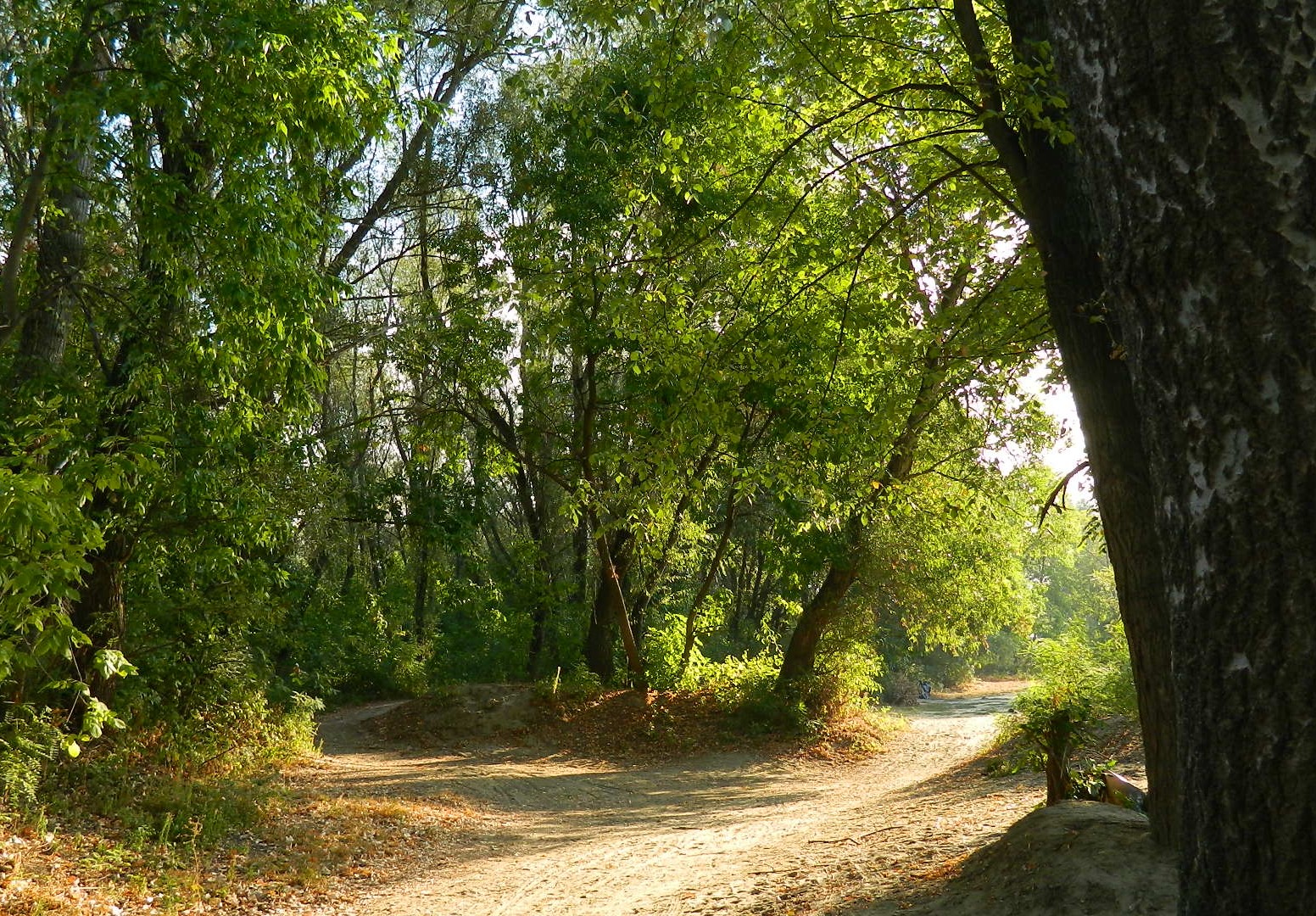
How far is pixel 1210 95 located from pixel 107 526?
8917 millimetres

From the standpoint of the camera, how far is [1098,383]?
5.68 m

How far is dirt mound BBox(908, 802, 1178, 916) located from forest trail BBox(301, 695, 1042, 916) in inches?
22.1

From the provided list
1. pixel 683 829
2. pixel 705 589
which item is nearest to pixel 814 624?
pixel 705 589

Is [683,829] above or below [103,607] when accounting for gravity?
below

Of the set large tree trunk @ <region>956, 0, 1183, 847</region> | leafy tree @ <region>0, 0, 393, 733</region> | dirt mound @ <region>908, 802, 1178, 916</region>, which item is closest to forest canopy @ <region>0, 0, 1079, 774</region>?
leafy tree @ <region>0, 0, 393, 733</region>

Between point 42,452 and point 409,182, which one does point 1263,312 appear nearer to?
point 42,452

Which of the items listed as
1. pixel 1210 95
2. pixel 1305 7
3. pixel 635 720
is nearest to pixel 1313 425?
pixel 1210 95

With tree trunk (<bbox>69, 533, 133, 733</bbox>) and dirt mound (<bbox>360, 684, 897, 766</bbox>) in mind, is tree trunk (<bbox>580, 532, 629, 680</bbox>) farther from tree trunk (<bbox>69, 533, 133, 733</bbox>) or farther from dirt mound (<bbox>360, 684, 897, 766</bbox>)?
tree trunk (<bbox>69, 533, 133, 733</bbox>)

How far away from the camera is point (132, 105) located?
6.92 metres

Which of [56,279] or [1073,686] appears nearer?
[56,279]

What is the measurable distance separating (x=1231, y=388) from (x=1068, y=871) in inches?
171

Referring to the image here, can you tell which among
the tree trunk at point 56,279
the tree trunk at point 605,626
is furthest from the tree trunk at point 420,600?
the tree trunk at point 56,279

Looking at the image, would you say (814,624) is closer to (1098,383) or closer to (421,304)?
(421,304)

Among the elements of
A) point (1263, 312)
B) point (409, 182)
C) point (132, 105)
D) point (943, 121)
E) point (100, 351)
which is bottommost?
point (1263, 312)
